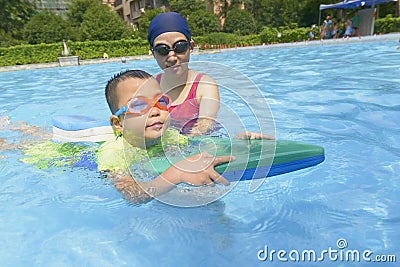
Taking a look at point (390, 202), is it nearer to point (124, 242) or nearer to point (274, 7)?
A: point (124, 242)

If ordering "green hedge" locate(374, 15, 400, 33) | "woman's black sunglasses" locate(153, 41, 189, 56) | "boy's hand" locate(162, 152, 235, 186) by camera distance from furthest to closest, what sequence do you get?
"green hedge" locate(374, 15, 400, 33)
"woman's black sunglasses" locate(153, 41, 189, 56)
"boy's hand" locate(162, 152, 235, 186)

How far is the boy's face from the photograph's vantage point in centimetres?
189

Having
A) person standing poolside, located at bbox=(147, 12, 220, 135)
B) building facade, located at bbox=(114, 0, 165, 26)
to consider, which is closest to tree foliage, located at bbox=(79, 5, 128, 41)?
building facade, located at bbox=(114, 0, 165, 26)

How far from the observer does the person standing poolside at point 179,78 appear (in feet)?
8.07

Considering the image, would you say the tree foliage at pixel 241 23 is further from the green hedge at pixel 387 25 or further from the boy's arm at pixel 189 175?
the boy's arm at pixel 189 175

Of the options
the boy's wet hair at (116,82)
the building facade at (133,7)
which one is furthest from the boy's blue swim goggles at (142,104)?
the building facade at (133,7)

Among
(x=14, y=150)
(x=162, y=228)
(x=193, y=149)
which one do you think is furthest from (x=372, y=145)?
(x=14, y=150)

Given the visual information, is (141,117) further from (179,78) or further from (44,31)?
(44,31)

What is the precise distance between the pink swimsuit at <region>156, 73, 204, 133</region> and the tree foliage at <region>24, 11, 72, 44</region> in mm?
22662

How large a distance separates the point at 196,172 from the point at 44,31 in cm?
2372

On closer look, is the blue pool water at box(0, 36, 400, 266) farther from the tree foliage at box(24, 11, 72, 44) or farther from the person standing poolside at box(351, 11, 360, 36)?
the tree foliage at box(24, 11, 72, 44)

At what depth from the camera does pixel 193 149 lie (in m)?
2.15

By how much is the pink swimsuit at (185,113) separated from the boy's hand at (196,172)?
0.54 metres

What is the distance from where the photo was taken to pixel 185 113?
260cm
